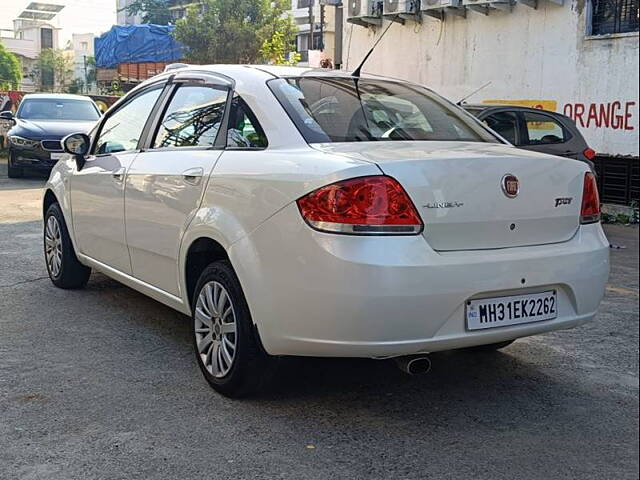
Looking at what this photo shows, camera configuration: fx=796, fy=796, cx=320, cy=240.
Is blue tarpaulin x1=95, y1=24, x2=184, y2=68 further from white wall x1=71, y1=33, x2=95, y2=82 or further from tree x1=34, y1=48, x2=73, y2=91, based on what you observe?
white wall x1=71, y1=33, x2=95, y2=82

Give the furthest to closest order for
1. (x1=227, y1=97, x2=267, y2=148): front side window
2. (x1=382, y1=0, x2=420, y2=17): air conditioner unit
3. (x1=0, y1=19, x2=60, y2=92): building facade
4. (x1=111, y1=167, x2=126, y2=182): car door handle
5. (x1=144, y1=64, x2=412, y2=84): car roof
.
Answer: (x1=0, y1=19, x2=60, y2=92): building facade
(x1=382, y1=0, x2=420, y2=17): air conditioner unit
(x1=111, y1=167, x2=126, y2=182): car door handle
(x1=144, y1=64, x2=412, y2=84): car roof
(x1=227, y1=97, x2=267, y2=148): front side window

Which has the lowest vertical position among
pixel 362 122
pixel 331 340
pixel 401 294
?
pixel 331 340

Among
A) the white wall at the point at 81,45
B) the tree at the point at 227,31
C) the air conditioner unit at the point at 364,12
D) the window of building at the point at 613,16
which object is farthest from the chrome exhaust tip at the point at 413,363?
the white wall at the point at 81,45

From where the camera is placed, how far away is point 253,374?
3791 mm

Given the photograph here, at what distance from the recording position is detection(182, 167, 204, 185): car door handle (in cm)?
413

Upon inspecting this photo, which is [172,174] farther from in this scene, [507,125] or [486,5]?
[486,5]

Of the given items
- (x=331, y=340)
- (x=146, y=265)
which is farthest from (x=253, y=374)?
(x=146, y=265)

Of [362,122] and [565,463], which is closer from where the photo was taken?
[565,463]

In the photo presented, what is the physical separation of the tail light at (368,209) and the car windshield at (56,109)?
12.7 meters

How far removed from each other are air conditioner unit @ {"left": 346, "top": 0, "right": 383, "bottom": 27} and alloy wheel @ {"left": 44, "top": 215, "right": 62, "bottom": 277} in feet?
37.2

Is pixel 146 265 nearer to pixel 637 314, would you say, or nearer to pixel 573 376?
pixel 573 376

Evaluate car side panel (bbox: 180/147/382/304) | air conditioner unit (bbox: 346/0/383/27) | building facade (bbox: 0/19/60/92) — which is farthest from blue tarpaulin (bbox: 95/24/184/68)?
car side panel (bbox: 180/147/382/304)

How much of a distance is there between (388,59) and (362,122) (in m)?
13.1

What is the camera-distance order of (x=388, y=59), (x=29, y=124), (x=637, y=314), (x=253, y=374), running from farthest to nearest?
(x=388, y=59) < (x=29, y=124) < (x=253, y=374) < (x=637, y=314)
